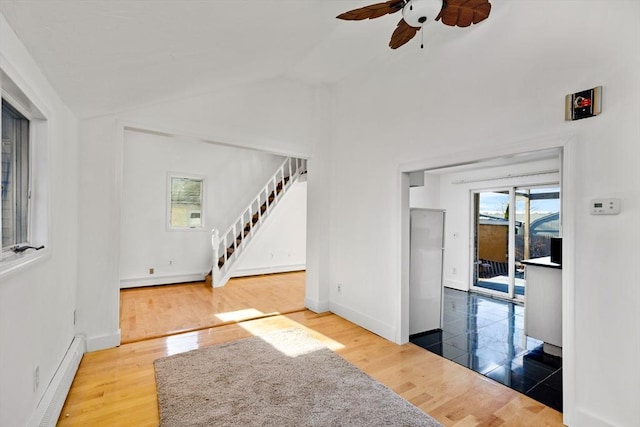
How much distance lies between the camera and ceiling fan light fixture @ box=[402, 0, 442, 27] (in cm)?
167

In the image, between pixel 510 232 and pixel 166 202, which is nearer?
pixel 510 232

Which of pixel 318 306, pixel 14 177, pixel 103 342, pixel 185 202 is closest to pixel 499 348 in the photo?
pixel 318 306

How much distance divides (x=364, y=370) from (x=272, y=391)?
2.84 ft

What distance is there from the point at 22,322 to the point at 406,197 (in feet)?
10.6

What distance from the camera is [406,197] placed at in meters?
3.47

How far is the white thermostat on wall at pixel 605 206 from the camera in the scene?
1.94m

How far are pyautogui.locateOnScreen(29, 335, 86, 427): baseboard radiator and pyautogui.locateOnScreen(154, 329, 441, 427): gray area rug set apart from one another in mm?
615

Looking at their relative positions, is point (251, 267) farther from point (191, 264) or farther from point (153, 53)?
point (153, 53)

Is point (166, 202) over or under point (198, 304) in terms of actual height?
over

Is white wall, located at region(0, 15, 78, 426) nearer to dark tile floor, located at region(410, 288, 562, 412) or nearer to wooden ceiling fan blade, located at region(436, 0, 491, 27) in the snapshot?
wooden ceiling fan blade, located at region(436, 0, 491, 27)

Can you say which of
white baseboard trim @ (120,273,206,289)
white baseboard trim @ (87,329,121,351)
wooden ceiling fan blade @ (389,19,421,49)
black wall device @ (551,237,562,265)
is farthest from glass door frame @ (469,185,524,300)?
white baseboard trim @ (87,329,121,351)

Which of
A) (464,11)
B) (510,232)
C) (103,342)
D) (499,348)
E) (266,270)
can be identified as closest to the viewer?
(464,11)

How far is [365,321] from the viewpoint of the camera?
3.84 meters

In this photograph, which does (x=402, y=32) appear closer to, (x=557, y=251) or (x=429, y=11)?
(x=429, y=11)
